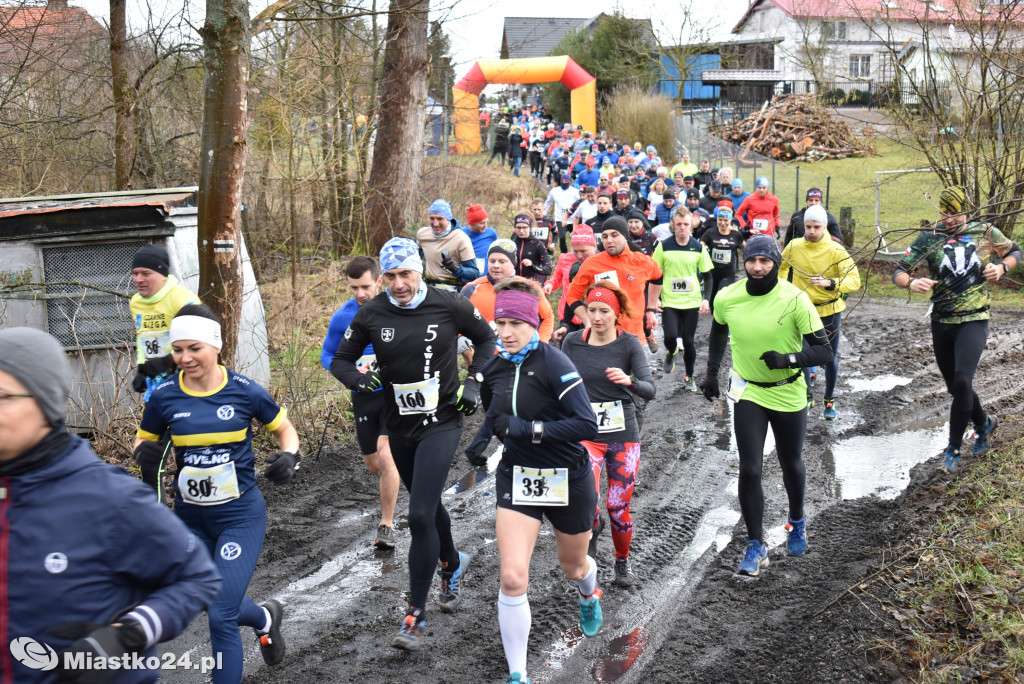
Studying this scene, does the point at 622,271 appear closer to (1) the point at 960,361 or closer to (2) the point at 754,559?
(1) the point at 960,361

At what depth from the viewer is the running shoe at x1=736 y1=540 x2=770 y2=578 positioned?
6.05 m

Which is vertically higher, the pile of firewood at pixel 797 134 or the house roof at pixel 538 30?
the house roof at pixel 538 30

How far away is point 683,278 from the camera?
1060 centimetres

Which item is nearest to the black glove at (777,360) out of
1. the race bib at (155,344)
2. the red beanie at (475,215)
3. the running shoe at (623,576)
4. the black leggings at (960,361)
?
the running shoe at (623,576)

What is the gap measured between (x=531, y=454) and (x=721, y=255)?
8028 millimetres

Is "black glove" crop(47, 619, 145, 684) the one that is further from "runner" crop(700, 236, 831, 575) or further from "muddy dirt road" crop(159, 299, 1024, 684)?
"runner" crop(700, 236, 831, 575)

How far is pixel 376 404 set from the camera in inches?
261

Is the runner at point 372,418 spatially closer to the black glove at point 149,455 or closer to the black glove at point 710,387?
the black glove at point 149,455

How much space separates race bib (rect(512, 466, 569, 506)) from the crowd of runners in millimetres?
10

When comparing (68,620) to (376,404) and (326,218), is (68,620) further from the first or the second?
(326,218)

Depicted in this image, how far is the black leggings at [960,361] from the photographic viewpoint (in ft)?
24.5

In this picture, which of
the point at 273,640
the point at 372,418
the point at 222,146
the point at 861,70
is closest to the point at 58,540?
the point at 273,640

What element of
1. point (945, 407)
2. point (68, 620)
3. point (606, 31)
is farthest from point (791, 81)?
point (68, 620)

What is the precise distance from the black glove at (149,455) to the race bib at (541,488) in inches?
71.4
